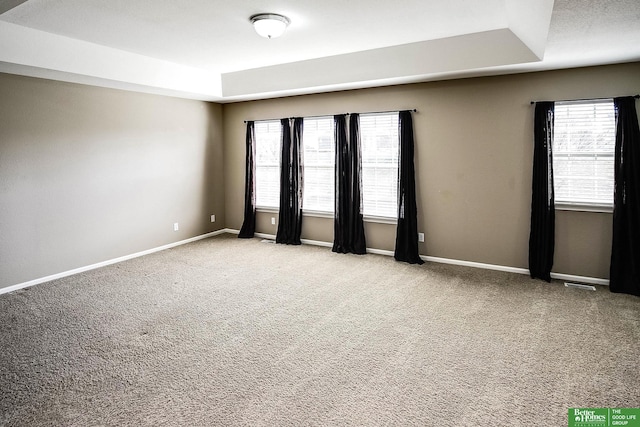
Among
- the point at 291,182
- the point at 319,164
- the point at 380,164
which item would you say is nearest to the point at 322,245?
the point at 291,182

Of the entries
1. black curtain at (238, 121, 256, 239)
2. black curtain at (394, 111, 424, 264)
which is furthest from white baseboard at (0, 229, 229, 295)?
black curtain at (394, 111, 424, 264)

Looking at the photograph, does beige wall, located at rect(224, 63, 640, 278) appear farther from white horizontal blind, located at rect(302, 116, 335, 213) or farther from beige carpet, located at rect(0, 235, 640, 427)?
white horizontal blind, located at rect(302, 116, 335, 213)

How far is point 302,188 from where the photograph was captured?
20.6ft

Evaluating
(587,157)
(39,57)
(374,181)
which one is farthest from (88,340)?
(587,157)

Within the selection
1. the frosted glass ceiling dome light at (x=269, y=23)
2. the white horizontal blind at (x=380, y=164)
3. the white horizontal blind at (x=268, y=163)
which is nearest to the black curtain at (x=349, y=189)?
the white horizontal blind at (x=380, y=164)

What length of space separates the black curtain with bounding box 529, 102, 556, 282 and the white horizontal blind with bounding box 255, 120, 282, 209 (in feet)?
12.8

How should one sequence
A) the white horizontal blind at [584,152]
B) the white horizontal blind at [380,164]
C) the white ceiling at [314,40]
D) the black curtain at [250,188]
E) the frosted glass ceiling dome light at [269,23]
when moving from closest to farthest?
the white ceiling at [314,40] → the frosted glass ceiling dome light at [269,23] → the white horizontal blind at [584,152] → the white horizontal blind at [380,164] → the black curtain at [250,188]

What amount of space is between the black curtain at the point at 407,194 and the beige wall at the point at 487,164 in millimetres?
112

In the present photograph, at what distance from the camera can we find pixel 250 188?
6.76 meters

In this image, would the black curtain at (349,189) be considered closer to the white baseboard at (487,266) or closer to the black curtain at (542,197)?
the white baseboard at (487,266)

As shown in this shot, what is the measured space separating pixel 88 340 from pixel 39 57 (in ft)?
9.62

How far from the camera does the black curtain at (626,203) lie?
3.95 metres

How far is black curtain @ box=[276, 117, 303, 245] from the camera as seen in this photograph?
6203 millimetres

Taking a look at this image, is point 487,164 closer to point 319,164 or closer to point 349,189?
point 349,189
